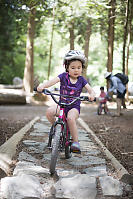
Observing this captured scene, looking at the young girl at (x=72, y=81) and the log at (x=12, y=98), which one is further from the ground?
the young girl at (x=72, y=81)

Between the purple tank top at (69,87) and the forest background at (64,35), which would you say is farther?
the forest background at (64,35)

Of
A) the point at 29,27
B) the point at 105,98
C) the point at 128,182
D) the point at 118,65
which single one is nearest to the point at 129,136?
the point at 128,182

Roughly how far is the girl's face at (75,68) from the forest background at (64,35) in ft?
4.16

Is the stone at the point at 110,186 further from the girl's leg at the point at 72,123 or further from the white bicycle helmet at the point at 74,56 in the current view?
the white bicycle helmet at the point at 74,56

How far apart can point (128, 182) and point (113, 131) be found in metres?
4.50

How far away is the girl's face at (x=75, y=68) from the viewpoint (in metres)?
4.50

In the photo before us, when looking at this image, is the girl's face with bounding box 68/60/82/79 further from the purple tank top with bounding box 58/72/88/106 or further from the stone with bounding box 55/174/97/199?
the stone with bounding box 55/174/97/199

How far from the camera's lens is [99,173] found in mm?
3877

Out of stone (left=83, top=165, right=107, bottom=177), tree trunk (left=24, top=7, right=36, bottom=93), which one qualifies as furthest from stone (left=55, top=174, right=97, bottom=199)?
tree trunk (left=24, top=7, right=36, bottom=93)

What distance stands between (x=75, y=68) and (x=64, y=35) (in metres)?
16.7

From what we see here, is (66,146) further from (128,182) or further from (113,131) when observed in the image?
(113,131)

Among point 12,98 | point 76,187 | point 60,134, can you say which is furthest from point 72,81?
point 12,98

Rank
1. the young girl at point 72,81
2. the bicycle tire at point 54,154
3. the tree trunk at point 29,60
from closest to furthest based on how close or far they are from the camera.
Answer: the bicycle tire at point 54,154, the young girl at point 72,81, the tree trunk at point 29,60

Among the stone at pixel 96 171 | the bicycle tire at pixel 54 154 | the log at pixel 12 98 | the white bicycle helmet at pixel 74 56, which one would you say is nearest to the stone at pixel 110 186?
A: the stone at pixel 96 171
